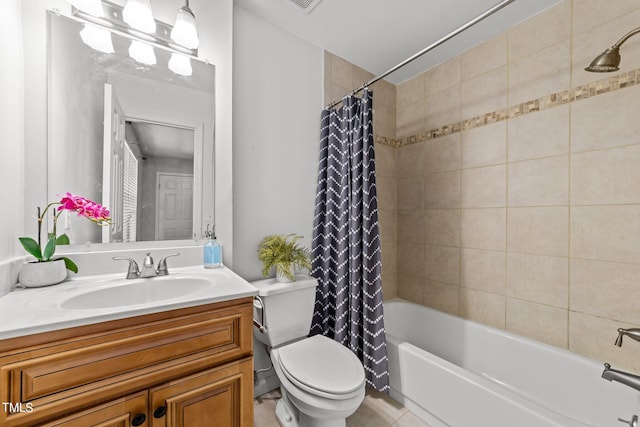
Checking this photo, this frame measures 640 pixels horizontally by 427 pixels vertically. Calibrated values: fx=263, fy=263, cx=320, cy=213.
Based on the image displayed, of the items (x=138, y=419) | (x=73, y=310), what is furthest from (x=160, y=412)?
(x=73, y=310)

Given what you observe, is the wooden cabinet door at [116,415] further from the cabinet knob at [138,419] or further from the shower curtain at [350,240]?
the shower curtain at [350,240]

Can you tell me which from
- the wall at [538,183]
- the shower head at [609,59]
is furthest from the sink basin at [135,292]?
the shower head at [609,59]

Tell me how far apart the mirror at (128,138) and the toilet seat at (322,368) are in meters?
0.82

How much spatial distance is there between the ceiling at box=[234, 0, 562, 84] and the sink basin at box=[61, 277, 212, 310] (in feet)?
5.30

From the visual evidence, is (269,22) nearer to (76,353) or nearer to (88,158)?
(88,158)

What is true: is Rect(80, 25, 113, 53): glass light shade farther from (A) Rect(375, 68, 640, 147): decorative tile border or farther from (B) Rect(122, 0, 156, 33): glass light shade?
(A) Rect(375, 68, 640, 147): decorative tile border

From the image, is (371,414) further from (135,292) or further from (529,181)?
(529,181)

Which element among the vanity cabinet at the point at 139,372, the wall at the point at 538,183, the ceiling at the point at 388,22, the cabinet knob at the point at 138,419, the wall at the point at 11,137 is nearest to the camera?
the vanity cabinet at the point at 139,372

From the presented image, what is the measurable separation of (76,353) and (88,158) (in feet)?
2.87

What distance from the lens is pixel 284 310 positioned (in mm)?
1464

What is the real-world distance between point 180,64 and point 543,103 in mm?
2094

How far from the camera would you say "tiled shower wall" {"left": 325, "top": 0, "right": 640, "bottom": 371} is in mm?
1331

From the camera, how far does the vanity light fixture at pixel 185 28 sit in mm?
1293

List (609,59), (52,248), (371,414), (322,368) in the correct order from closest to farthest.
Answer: (52,248) → (609,59) → (322,368) → (371,414)
